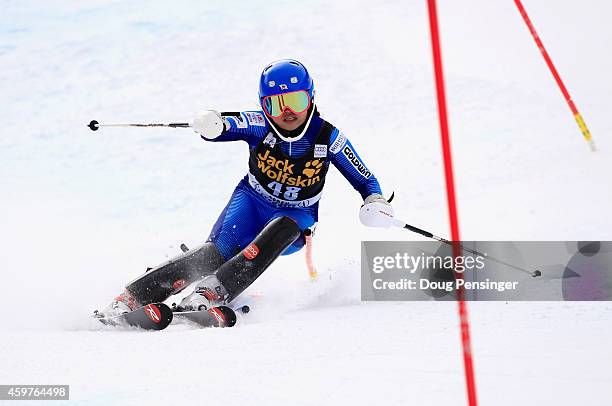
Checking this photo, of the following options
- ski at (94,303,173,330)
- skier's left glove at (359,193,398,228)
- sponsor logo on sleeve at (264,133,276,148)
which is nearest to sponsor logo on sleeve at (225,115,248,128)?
sponsor logo on sleeve at (264,133,276,148)

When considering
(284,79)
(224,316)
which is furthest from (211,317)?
(284,79)

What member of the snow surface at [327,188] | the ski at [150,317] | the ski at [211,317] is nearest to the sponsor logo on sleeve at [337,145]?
the snow surface at [327,188]

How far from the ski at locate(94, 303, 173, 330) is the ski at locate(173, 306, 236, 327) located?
153mm

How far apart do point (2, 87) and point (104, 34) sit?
2.24 m

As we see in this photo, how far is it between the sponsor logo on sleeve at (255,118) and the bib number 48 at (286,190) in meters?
0.37

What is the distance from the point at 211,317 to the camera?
183 inches

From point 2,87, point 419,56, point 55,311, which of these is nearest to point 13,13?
point 2,87

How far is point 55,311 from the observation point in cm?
513

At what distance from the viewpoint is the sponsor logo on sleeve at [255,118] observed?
17.3 ft

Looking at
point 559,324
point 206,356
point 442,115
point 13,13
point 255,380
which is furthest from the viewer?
point 13,13

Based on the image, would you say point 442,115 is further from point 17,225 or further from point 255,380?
point 17,225

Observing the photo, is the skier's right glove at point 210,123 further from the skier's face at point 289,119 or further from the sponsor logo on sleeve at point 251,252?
the sponsor logo on sleeve at point 251,252

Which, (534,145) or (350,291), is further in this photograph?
(534,145)

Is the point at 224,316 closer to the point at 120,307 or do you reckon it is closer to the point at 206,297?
the point at 206,297
